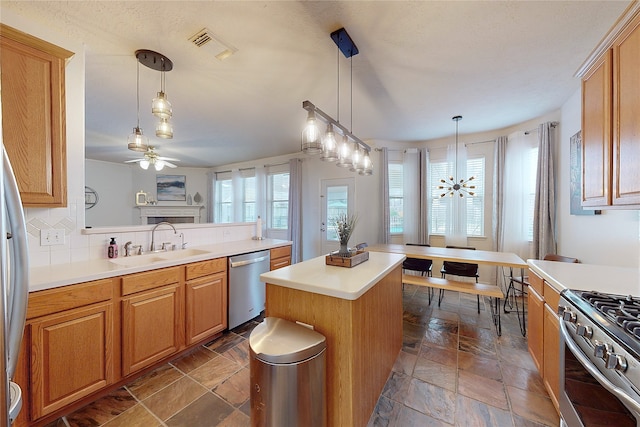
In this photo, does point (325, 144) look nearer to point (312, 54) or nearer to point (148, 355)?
point (312, 54)

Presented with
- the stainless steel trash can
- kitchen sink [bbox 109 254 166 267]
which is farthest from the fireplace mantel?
the stainless steel trash can

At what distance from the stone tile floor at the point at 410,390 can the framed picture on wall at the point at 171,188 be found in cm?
576

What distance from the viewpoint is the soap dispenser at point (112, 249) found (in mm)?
2101

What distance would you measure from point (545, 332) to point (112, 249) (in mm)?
3448

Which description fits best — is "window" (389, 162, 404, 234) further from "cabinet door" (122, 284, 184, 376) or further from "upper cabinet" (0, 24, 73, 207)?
"upper cabinet" (0, 24, 73, 207)

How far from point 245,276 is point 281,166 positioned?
3549 millimetres

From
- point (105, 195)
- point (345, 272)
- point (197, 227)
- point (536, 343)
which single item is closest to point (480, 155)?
point (536, 343)

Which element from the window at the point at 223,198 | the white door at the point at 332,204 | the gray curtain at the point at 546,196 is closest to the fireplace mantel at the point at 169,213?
the window at the point at 223,198

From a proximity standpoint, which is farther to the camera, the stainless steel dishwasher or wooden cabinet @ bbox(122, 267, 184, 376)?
the stainless steel dishwasher

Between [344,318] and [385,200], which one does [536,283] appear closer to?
[344,318]

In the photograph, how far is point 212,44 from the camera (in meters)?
1.93

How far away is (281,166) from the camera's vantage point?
5734 mm

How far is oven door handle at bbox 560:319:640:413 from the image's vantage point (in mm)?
836

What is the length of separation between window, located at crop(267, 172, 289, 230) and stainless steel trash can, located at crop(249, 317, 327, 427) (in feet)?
14.6
